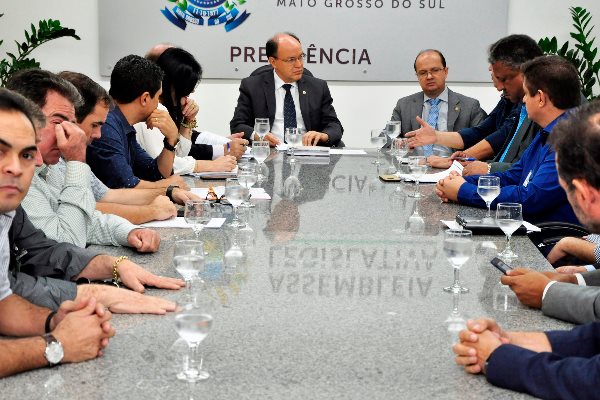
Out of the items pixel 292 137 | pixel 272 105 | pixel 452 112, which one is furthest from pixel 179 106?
pixel 452 112

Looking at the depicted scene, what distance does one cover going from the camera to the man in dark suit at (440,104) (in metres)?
6.33

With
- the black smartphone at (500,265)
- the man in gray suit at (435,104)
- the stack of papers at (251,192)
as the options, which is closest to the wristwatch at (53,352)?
the black smartphone at (500,265)

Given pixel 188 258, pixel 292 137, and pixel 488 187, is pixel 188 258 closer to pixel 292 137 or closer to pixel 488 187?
pixel 488 187

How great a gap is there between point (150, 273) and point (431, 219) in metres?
1.31

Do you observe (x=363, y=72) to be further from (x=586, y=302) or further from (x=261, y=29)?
(x=586, y=302)

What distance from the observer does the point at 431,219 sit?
3.25 metres

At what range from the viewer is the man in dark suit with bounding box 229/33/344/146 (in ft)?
20.4

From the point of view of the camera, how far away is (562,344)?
1785mm

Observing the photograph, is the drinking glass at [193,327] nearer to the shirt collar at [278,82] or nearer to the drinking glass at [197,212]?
the drinking glass at [197,212]

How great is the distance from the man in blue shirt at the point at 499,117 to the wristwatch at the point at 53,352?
11.4 ft

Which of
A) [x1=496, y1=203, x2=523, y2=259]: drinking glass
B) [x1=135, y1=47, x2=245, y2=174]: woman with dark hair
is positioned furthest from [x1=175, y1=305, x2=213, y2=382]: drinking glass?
[x1=135, y1=47, x2=245, y2=174]: woman with dark hair

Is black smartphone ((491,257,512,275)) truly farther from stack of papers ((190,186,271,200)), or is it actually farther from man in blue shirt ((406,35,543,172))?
man in blue shirt ((406,35,543,172))

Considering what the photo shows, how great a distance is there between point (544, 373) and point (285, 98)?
4.90m

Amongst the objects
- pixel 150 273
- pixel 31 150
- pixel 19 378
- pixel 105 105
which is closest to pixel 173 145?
pixel 105 105
